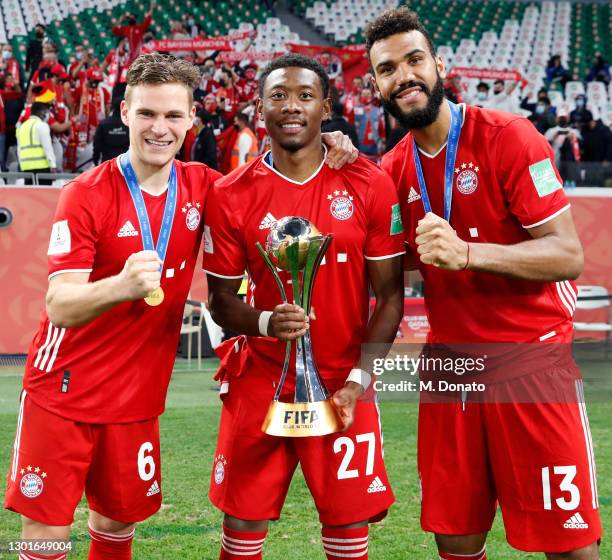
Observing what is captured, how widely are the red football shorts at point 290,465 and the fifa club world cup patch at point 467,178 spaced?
79cm

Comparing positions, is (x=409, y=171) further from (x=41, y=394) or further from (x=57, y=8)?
(x=57, y=8)

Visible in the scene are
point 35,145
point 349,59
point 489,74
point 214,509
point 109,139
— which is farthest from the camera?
point 489,74

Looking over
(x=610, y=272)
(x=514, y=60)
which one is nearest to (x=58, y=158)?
(x=610, y=272)

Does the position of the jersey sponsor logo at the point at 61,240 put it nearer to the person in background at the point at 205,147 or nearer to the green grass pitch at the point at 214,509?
the green grass pitch at the point at 214,509

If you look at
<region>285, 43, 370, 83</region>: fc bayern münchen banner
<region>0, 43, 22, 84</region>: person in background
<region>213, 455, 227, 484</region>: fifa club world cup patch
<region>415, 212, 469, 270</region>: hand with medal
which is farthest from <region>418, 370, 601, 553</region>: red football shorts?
<region>285, 43, 370, 83</region>: fc bayern münchen banner

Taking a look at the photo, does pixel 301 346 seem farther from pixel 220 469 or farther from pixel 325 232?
pixel 220 469

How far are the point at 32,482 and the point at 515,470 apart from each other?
5.35 ft

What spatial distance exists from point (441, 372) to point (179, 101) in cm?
132

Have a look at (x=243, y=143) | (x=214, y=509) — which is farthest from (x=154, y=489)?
(x=243, y=143)

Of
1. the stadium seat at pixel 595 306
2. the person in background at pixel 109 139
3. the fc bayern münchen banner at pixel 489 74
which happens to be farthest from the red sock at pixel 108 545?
the fc bayern münchen banner at pixel 489 74

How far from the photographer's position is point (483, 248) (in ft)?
8.91

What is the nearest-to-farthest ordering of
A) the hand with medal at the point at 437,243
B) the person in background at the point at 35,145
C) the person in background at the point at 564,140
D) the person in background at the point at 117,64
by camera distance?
the hand with medal at the point at 437,243
the person in background at the point at 35,145
the person in background at the point at 564,140
the person in background at the point at 117,64

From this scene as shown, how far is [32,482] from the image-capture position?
300cm

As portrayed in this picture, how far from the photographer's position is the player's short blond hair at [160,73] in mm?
3062
